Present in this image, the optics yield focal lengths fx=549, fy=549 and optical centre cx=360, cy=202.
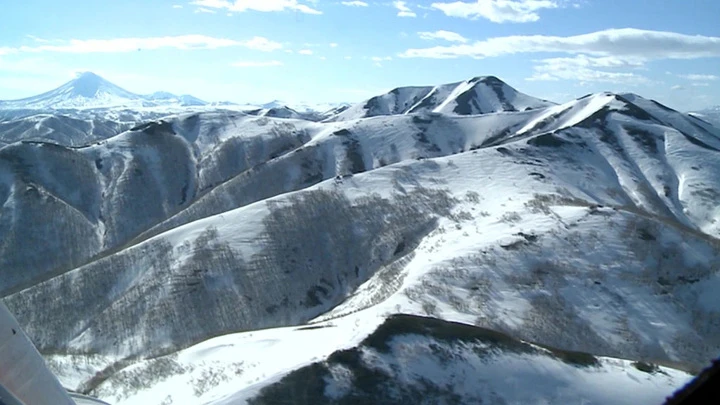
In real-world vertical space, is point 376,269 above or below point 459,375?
below

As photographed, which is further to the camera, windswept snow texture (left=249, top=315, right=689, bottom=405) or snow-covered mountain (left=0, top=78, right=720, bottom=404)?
snow-covered mountain (left=0, top=78, right=720, bottom=404)

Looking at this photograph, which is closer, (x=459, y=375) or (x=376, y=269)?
(x=459, y=375)

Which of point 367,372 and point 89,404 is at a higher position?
point 89,404

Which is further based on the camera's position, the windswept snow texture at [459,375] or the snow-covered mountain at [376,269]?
the snow-covered mountain at [376,269]

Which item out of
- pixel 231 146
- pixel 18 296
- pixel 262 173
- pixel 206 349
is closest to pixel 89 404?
pixel 206 349

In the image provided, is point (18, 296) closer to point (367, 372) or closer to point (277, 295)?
point (277, 295)

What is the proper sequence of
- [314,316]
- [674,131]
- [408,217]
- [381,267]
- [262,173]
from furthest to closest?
[674,131] → [262,173] → [408,217] → [381,267] → [314,316]

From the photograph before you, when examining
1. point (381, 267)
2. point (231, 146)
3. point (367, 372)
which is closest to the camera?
point (367, 372)

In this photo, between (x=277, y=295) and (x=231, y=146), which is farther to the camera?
(x=231, y=146)
